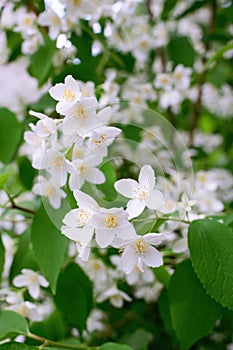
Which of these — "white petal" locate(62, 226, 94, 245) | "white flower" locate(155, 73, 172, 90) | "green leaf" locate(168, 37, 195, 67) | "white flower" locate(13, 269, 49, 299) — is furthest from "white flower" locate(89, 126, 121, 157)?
"green leaf" locate(168, 37, 195, 67)

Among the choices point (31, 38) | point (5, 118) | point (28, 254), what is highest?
point (31, 38)

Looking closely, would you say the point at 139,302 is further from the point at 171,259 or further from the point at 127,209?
the point at 127,209

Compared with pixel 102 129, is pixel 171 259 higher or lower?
lower

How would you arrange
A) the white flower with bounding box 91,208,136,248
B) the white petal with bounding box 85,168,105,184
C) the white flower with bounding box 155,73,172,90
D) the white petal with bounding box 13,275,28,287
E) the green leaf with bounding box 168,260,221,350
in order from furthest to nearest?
1. the white flower with bounding box 155,73,172,90
2. the white petal with bounding box 13,275,28,287
3. the green leaf with bounding box 168,260,221,350
4. the white petal with bounding box 85,168,105,184
5. the white flower with bounding box 91,208,136,248

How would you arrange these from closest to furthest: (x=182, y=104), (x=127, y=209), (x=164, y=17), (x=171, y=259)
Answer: (x=127, y=209) < (x=171, y=259) < (x=164, y=17) < (x=182, y=104)

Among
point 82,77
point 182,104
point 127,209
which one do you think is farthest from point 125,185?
point 182,104

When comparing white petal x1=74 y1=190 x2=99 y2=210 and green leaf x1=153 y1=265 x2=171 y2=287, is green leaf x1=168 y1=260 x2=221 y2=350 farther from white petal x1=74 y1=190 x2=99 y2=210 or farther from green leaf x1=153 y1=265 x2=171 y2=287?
white petal x1=74 y1=190 x2=99 y2=210

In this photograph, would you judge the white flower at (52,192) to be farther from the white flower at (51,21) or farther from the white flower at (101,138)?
the white flower at (51,21)
